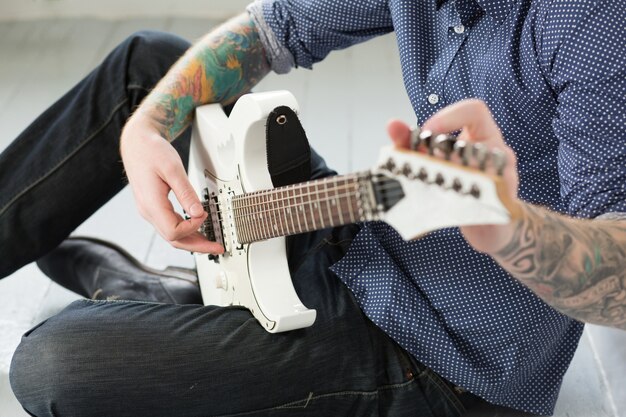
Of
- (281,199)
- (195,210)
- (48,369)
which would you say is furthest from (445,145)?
(48,369)

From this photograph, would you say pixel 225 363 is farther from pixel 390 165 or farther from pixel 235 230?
pixel 390 165

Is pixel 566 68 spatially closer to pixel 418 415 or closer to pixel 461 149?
pixel 461 149

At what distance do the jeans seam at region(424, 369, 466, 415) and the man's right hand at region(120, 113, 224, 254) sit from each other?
0.34m

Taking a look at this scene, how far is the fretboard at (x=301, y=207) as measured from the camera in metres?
0.89

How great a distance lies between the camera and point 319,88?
2.46 meters

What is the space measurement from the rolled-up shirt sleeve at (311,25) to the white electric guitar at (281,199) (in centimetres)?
17

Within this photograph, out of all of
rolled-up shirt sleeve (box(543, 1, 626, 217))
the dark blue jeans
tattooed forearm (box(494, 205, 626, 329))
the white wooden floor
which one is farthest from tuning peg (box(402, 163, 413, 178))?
the white wooden floor

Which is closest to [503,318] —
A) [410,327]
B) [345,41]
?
[410,327]

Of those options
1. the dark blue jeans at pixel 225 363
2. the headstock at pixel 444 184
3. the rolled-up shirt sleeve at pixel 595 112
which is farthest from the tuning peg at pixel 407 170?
the dark blue jeans at pixel 225 363

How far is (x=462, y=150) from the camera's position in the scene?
0.75m

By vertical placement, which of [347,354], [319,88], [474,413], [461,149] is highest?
[461,149]

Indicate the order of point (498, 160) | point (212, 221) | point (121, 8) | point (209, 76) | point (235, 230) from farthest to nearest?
point (121, 8) < point (209, 76) < point (212, 221) < point (235, 230) < point (498, 160)

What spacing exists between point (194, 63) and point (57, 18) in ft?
5.34

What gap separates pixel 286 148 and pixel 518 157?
1.00ft
